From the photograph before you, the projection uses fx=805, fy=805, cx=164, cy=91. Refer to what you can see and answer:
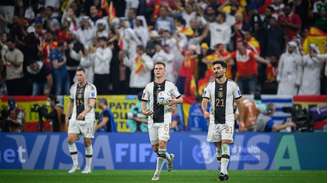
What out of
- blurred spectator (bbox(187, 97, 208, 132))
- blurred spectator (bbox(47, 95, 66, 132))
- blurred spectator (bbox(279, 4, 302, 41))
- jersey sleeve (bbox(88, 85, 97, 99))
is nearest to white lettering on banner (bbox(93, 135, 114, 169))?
blurred spectator (bbox(47, 95, 66, 132))

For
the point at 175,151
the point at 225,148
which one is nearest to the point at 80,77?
the point at 175,151

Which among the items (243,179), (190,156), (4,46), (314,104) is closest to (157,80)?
(243,179)

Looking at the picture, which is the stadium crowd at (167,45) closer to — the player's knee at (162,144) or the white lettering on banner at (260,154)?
the white lettering on banner at (260,154)

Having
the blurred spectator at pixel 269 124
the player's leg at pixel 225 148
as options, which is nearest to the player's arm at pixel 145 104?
the player's leg at pixel 225 148

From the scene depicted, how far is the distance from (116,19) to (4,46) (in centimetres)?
367

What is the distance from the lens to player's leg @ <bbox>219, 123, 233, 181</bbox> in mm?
15453

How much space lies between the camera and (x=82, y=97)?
1916 centimetres

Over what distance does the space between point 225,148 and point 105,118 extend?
797 cm

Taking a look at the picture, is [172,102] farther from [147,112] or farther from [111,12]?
[111,12]

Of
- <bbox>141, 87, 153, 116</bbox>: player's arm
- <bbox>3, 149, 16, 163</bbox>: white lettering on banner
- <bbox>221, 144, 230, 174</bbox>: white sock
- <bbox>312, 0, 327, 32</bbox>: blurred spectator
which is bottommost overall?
<bbox>3, 149, 16, 163</bbox>: white lettering on banner

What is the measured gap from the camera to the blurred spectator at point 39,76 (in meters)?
25.2

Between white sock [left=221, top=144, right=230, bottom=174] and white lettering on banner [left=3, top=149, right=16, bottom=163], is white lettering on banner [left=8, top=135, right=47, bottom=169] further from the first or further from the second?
white sock [left=221, top=144, right=230, bottom=174]

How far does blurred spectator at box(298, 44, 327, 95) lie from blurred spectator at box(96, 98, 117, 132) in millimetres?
5851

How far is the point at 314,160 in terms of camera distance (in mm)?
22156
